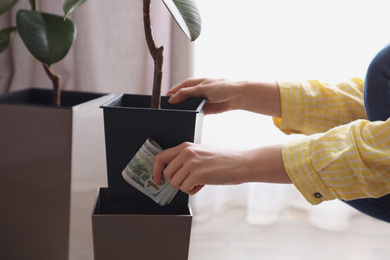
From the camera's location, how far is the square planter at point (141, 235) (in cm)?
76

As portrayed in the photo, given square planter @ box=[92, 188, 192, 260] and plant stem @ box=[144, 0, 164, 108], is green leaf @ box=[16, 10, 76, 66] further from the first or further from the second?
square planter @ box=[92, 188, 192, 260]

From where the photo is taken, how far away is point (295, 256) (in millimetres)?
1512

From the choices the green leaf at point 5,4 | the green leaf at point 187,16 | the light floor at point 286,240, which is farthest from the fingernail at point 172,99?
the light floor at point 286,240

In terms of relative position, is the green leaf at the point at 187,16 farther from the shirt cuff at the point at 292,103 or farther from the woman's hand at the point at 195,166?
the shirt cuff at the point at 292,103

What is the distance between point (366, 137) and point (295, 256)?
2.92 ft

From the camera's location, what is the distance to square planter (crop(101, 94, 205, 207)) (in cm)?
75

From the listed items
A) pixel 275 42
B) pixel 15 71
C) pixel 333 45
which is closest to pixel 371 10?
pixel 333 45

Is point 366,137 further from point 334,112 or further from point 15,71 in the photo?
point 15,71

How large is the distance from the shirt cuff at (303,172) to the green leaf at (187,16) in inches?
10.6

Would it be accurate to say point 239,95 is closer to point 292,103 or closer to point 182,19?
point 292,103

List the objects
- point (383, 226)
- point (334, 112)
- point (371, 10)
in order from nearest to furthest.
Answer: point (334, 112)
point (371, 10)
point (383, 226)

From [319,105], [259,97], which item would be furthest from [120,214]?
[319,105]

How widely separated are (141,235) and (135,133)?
0.19m

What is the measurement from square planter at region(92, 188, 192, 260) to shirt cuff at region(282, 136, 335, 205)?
20 centimetres
